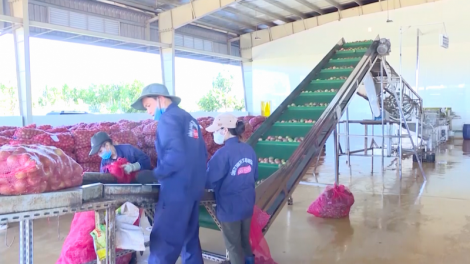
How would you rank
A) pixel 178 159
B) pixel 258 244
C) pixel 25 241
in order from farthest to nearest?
pixel 258 244
pixel 178 159
pixel 25 241

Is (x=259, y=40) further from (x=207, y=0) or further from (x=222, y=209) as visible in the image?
(x=222, y=209)

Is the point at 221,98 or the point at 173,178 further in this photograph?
the point at 221,98

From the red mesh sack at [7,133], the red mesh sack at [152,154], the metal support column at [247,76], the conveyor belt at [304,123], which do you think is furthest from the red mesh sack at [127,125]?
the metal support column at [247,76]

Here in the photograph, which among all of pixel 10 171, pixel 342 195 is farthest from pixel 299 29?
pixel 10 171

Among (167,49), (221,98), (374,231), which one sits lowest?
(374,231)

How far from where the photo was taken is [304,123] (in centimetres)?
483

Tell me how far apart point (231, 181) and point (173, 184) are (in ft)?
1.66

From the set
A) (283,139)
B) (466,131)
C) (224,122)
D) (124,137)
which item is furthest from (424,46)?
(224,122)

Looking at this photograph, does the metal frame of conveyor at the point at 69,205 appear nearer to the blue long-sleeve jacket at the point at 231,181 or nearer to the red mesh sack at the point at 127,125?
the blue long-sleeve jacket at the point at 231,181

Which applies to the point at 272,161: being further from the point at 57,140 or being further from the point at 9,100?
the point at 9,100

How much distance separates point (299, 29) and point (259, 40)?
206 centimetres

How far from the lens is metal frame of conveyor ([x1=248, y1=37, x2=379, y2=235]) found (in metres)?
3.58

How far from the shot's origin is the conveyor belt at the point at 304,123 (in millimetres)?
3695

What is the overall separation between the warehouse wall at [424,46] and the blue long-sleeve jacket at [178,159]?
13.8m
